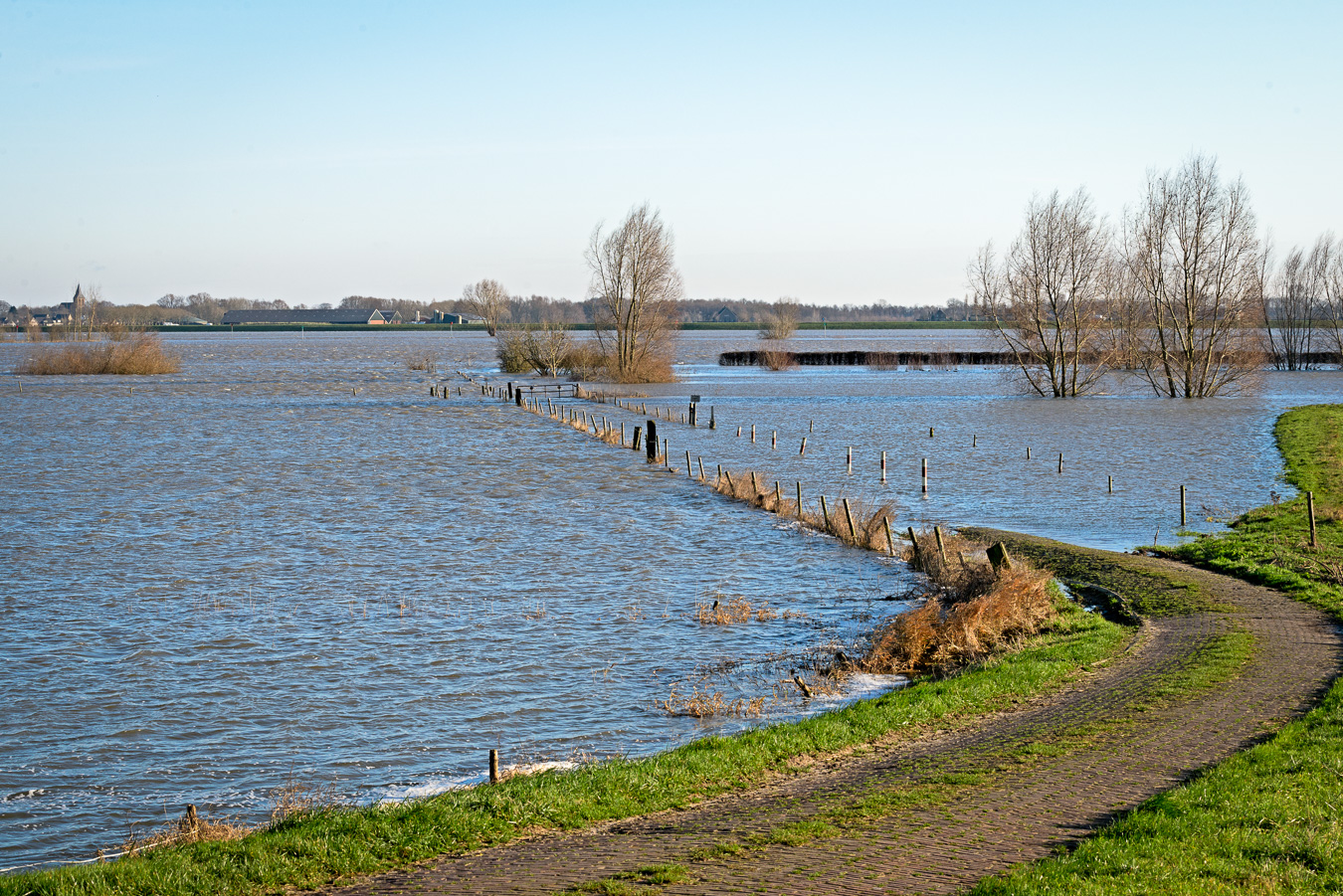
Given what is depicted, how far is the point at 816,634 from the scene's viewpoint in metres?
19.6

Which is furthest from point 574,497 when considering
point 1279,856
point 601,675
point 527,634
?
point 1279,856

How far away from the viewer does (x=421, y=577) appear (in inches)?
965

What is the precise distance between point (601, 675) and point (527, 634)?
2773 millimetres

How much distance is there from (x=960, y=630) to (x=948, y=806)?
25.9ft

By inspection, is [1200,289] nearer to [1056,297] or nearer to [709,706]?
[1056,297]

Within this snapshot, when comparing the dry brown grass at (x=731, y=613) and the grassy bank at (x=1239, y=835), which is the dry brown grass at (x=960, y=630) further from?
the grassy bank at (x=1239, y=835)

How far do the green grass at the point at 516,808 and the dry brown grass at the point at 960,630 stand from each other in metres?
2.21

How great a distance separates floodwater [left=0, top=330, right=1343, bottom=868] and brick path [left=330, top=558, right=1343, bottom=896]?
326 centimetres

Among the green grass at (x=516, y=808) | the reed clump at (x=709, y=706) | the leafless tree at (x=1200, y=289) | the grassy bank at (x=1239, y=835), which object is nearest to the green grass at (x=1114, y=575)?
the green grass at (x=516, y=808)

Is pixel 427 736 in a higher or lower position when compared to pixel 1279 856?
lower

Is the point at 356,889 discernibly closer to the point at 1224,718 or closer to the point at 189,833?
the point at 189,833

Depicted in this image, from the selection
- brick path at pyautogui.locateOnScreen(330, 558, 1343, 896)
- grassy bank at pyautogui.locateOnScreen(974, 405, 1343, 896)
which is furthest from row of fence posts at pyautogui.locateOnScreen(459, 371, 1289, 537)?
grassy bank at pyautogui.locateOnScreen(974, 405, 1343, 896)

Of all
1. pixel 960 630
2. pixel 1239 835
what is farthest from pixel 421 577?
pixel 1239 835

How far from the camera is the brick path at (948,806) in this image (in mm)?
8859
